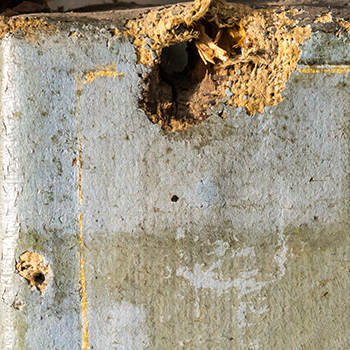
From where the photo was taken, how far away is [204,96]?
2104 millimetres

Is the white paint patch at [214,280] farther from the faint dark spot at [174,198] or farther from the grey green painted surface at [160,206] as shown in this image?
the faint dark spot at [174,198]

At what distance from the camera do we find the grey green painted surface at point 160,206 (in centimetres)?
200

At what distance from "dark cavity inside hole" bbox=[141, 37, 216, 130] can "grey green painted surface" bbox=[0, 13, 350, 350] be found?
3.4 inches

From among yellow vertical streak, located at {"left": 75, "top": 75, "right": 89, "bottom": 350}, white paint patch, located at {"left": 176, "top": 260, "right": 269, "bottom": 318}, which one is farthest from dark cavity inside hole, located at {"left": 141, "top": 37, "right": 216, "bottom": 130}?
white paint patch, located at {"left": 176, "top": 260, "right": 269, "bottom": 318}

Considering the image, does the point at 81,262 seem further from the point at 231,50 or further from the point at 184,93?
the point at 231,50

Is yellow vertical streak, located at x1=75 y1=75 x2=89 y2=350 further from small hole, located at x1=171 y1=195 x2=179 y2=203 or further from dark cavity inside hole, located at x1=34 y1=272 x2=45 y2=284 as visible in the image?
small hole, located at x1=171 y1=195 x2=179 y2=203

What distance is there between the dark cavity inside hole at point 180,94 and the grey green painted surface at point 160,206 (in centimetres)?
9

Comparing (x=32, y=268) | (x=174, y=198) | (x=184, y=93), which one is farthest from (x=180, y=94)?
(x=32, y=268)

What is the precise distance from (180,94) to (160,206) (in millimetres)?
779

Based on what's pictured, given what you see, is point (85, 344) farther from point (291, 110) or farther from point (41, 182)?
point (291, 110)

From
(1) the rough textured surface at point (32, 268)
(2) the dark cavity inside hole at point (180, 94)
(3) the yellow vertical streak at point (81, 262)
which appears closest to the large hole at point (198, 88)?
(2) the dark cavity inside hole at point (180, 94)

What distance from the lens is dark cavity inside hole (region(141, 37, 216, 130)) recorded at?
2.03m

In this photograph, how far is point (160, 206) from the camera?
6.57 feet

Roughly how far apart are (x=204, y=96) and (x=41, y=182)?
1.15 metres
